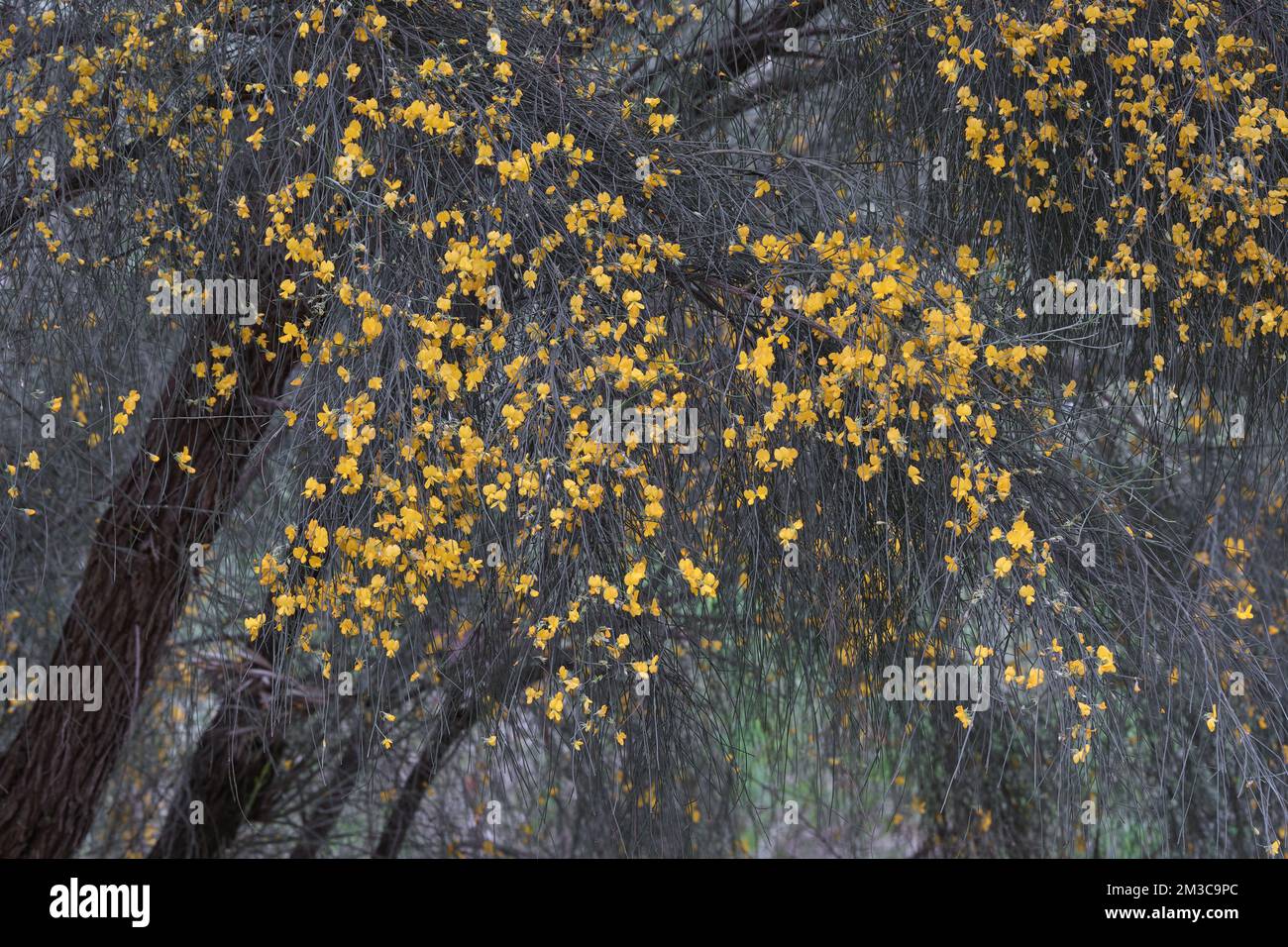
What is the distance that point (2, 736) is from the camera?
441 centimetres

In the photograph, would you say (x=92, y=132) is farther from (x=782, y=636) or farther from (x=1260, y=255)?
(x=1260, y=255)

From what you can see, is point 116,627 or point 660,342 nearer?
point 660,342

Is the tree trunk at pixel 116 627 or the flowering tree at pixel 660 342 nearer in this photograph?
the flowering tree at pixel 660 342

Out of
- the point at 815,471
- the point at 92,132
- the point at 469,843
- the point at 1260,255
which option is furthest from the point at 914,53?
the point at 469,843

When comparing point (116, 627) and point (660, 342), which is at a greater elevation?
point (660, 342)

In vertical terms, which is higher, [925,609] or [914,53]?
[914,53]

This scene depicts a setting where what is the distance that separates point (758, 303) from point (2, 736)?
11.1ft

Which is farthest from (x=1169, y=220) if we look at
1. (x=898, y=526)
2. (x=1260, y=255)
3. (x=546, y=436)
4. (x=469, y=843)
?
(x=469, y=843)

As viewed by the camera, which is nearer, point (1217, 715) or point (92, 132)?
point (1217, 715)

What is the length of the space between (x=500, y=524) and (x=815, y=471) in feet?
2.11

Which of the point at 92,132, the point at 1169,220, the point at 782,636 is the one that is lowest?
the point at 782,636

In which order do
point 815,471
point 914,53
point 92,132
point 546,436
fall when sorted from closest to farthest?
point 546,436, point 815,471, point 92,132, point 914,53

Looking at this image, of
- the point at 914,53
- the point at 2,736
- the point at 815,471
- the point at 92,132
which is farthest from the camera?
the point at 2,736

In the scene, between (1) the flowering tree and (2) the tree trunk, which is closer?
(1) the flowering tree
